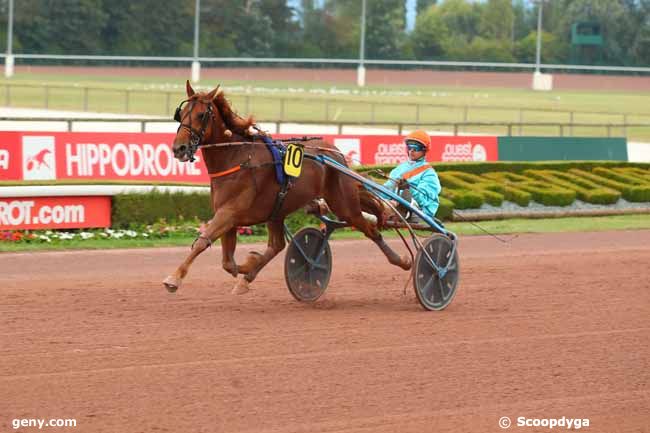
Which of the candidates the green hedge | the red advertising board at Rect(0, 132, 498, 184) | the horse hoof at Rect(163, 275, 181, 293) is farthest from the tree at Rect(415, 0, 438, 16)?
the horse hoof at Rect(163, 275, 181, 293)

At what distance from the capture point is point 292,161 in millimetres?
8547

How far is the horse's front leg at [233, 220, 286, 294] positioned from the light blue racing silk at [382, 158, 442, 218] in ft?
3.16

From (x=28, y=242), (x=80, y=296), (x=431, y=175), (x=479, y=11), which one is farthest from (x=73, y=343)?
(x=479, y=11)

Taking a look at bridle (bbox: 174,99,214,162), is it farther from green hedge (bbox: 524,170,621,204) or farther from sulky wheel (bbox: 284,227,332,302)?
green hedge (bbox: 524,170,621,204)

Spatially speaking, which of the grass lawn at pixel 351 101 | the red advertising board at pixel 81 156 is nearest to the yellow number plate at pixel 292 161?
the red advertising board at pixel 81 156

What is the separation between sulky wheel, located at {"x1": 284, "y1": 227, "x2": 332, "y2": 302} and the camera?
901cm

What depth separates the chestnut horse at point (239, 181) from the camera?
8.14 m

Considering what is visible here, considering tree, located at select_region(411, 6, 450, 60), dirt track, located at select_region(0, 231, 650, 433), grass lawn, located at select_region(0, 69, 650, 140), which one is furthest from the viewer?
tree, located at select_region(411, 6, 450, 60)

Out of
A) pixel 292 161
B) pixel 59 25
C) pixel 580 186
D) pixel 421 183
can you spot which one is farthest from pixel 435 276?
pixel 59 25

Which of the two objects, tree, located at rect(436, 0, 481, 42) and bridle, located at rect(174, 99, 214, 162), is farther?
tree, located at rect(436, 0, 481, 42)

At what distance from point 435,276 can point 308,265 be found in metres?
1.00

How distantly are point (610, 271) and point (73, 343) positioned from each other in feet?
20.7

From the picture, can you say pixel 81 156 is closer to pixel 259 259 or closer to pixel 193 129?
pixel 259 259

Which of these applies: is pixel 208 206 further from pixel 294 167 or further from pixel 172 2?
pixel 172 2
